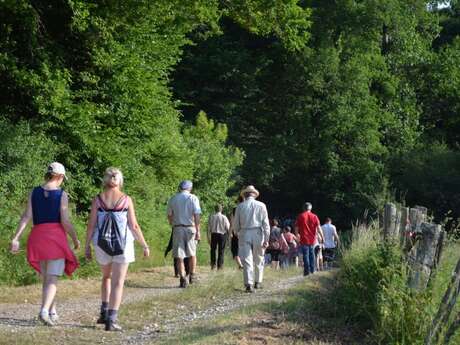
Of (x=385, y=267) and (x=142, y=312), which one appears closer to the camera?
(x=385, y=267)

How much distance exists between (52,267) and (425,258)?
177 inches

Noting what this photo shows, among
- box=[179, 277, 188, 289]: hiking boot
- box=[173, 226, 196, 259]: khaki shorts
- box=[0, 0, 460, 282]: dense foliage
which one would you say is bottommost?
box=[179, 277, 188, 289]: hiking boot

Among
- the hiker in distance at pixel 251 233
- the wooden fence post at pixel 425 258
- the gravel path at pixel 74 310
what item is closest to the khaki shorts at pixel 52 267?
the gravel path at pixel 74 310

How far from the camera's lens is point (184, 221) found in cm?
1532

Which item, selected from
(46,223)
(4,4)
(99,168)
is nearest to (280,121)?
(99,168)

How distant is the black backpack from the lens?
1003 cm

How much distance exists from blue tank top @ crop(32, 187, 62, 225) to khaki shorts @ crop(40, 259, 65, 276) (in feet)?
1.64

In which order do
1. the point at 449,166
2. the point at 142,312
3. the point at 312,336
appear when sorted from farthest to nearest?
the point at 449,166 → the point at 142,312 → the point at 312,336

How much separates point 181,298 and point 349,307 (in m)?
3.25

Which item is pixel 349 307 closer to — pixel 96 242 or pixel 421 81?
pixel 96 242

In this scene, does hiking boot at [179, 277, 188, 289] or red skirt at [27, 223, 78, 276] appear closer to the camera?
red skirt at [27, 223, 78, 276]

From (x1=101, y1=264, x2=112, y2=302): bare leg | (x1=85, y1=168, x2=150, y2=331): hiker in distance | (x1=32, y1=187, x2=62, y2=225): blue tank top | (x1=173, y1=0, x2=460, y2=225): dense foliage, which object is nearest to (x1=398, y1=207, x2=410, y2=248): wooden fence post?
(x1=85, y1=168, x2=150, y2=331): hiker in distance

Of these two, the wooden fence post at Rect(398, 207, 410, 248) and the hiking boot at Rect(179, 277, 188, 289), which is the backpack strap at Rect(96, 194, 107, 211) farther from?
the hiking boot at Rect(179, 277, 188, 289)

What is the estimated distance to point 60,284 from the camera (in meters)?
16.0
